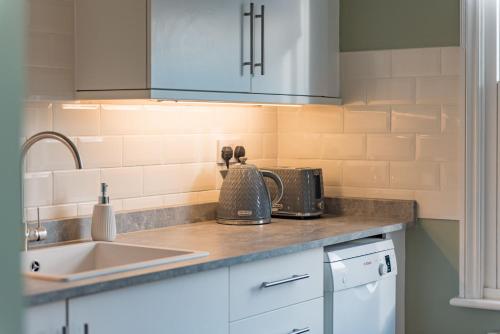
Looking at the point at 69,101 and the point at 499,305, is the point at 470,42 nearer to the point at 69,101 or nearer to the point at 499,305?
the point at 499,305

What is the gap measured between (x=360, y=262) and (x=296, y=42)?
0.88 meters

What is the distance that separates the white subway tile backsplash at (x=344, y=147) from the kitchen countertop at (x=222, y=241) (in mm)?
268

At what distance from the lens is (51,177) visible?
2.41m

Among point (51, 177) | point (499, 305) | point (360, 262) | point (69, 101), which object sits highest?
point (69, 101)

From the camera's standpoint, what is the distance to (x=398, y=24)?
318 cm

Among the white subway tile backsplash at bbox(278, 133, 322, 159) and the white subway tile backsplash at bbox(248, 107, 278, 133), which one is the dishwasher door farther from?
the white subway tile backsplash at bbox(248, 107, 278, 133)

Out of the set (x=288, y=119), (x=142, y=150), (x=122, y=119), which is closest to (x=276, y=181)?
(x=288, y=119)

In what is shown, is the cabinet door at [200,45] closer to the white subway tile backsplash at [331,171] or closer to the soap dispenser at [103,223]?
the soap dispenser at [103,223]

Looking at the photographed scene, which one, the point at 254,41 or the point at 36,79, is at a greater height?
the point at 254,41

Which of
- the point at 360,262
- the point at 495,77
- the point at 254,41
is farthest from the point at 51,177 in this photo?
the point at 495,77

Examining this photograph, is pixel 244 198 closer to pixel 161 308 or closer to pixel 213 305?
pixel 213 305

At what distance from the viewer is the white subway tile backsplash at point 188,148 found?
290cm

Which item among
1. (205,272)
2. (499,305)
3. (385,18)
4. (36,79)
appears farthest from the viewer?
(385,18)

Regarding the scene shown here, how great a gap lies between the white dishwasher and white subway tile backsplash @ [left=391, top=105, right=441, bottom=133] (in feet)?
1.59
